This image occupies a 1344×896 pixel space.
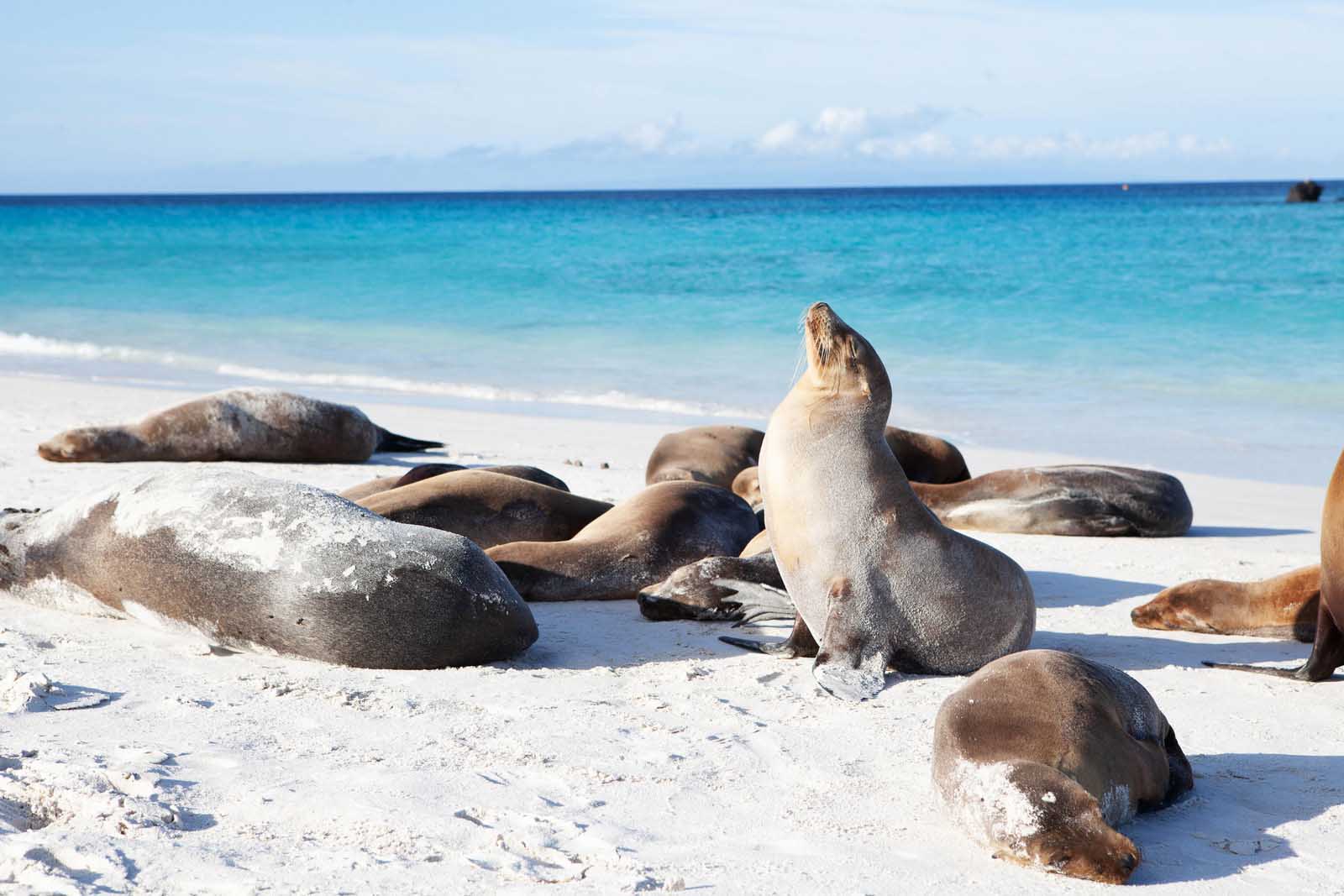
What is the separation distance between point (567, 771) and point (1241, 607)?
10.0 feet

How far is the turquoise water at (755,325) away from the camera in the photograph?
487 inches

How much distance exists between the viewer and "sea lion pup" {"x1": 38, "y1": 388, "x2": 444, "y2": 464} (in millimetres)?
8844

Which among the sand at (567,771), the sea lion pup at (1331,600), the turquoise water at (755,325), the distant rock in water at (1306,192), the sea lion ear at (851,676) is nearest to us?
the sand at (567,771)

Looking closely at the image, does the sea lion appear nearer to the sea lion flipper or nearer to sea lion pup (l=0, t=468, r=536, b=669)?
the sea lion flipper

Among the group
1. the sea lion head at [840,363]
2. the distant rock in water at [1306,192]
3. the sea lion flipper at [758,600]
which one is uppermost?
the distant rock in water at [1306,192]

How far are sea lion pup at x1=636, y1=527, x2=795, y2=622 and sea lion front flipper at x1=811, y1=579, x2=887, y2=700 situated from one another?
0.67m

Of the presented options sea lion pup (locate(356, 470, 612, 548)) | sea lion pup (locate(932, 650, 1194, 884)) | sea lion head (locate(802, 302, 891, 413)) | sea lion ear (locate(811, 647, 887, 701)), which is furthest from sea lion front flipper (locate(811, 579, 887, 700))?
sea lion pup (locate(356, 470, 612, 548))

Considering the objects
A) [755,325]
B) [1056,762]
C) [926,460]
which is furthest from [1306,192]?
[1056,762]

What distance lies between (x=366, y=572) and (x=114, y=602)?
0.98m

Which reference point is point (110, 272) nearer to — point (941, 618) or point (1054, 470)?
point (1054, 470)

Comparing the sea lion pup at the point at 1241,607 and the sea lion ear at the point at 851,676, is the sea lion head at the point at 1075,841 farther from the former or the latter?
the sea lion pup at the point at 1241,607

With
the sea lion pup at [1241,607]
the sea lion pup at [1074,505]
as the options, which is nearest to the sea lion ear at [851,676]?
the sea lion pup at [1241,607]

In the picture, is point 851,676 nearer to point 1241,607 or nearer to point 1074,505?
point 1241,607

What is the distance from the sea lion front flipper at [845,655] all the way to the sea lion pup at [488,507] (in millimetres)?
1817
